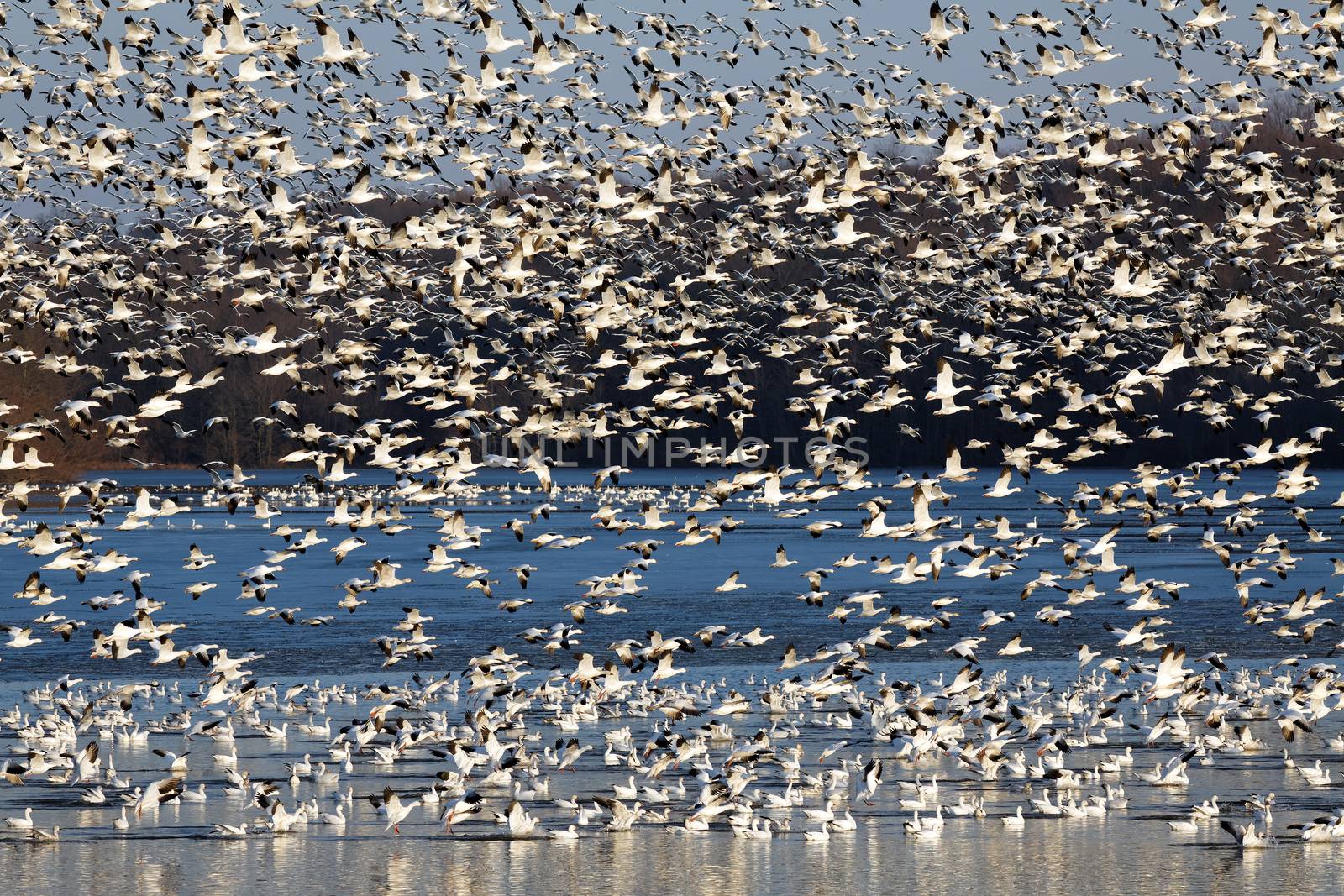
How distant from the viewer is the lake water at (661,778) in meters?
18.1

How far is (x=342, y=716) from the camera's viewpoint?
27.4 metres

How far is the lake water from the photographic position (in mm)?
18062

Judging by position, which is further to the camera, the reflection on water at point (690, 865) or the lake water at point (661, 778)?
the lake water at point (661, 778)

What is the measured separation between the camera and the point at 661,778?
22906 mm

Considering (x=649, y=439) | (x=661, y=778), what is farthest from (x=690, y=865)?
(x=649, y=439)

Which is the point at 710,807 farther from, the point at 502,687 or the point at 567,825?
the point at 502,687

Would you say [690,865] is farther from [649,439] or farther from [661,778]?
[649,439]

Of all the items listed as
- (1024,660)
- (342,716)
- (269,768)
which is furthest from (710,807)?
(1024,660)

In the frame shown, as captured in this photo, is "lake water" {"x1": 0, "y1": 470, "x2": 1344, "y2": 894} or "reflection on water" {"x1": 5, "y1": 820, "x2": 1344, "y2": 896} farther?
"lake water" {"x1": 0, "y1": 470, "x2": 1344, "y2": 894}

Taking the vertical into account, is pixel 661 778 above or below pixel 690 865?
above

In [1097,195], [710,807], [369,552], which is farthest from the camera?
[369,552]

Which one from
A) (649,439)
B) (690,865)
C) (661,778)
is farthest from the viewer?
(649,439)

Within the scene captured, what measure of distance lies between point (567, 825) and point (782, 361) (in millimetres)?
Result: 102648

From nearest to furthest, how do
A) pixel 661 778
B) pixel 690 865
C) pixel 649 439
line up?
pixel 690 865, pixel 661 778, pixel 649 439
